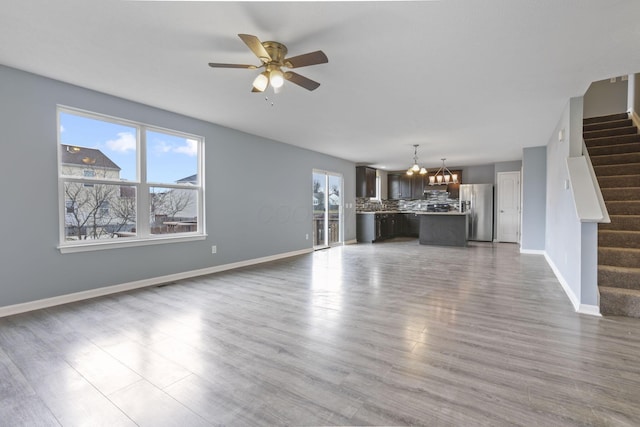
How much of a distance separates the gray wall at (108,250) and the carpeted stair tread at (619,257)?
4942 millimetres

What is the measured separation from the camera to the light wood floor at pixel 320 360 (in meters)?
1.62

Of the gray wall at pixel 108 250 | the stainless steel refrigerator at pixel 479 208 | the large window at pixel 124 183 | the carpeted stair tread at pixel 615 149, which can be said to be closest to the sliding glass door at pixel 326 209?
the gray wall at pixel 108 250

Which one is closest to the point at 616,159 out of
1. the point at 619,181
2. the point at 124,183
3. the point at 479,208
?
the point at 619,181

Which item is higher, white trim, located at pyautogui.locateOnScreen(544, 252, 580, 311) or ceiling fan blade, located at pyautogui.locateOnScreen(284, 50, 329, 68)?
ceiling fan blade, located at pyautogui.locateOnScreen(284, 50, 329, 68)

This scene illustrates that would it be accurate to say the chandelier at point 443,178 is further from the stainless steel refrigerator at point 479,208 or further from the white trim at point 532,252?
the white trim at point 532,252

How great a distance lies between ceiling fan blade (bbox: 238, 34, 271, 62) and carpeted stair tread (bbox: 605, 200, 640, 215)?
455cm

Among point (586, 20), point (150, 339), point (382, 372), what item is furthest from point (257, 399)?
point (586, 20)

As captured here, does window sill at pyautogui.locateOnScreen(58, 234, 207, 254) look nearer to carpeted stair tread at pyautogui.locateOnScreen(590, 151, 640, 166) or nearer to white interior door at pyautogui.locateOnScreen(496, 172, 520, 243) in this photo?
carpeted stair tread at pyautogui.locateOnScreen(590, 151, 640, 166)

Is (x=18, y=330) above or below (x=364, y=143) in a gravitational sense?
below

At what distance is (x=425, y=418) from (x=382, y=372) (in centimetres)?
44

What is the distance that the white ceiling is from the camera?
6.99 feet

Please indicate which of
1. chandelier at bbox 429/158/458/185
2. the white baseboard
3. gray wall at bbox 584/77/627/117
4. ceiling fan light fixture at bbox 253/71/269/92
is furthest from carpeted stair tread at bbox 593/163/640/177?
ceiling fan light fixture at bbox 253/71/269/92

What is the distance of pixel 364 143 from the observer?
645 cm

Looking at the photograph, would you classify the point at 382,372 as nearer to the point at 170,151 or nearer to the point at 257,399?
the point at 257,399
